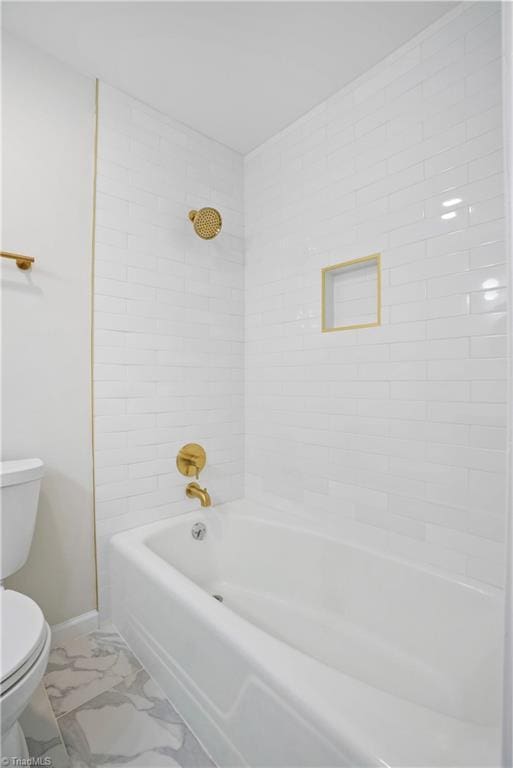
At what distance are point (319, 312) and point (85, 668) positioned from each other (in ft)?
6.12

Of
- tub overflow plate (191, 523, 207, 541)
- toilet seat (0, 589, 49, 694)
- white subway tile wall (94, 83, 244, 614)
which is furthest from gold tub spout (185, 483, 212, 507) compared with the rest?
toilet seat (0, 589, 49, 694)

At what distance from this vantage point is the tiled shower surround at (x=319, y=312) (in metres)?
1.37

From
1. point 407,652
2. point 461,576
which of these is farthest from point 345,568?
point 461,576

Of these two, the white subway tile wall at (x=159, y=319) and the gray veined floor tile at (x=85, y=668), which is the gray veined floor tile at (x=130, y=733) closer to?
the gray veined floor tile at (x=85, y=668)

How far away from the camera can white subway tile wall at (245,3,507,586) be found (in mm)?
1345

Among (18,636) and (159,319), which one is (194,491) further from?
(18,636)

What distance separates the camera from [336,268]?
6.06ft

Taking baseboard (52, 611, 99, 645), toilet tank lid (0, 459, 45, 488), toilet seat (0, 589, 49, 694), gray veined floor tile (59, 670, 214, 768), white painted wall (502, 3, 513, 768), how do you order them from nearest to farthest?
white painted wall (502, 3, 513, 768)
toilet seat (0, 589, 49, 694)
gray veined floor tile (59, 670, 214, 768)
toilet tank lid (0, 459, 45, 488)
baseboard (52, 611, 99, 645)

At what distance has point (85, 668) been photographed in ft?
4.99

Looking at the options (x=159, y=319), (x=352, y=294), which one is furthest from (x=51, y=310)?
(x=352, y=294)

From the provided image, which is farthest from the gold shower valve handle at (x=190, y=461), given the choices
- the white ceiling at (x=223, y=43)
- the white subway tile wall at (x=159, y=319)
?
the white ceiling at (x=223, y=43)

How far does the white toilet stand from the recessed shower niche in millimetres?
1460

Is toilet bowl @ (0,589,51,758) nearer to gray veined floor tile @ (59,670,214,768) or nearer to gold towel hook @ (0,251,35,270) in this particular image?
gray veined floor tile @ (59,670,214,768)

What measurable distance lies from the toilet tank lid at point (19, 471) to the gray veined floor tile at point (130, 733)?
83 cm
